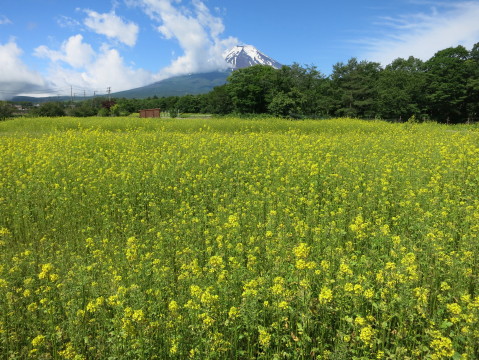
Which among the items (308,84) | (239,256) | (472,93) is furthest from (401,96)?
(239,256)

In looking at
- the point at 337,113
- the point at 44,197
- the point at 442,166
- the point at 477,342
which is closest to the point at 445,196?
the point at 442,166

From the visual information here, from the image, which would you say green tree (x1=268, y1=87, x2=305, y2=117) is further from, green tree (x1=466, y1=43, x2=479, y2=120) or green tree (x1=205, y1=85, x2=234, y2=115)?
green tree (x1=466, y1=43, x2=479, y2=120)

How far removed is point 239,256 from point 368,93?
64433mm

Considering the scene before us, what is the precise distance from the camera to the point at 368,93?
197 ft

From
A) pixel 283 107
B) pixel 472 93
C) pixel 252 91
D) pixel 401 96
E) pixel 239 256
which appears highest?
pixel 472 93

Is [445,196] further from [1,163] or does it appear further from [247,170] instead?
[1,163]

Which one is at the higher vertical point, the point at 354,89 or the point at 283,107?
the point at 354,89

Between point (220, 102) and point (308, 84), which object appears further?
point (220, 102)

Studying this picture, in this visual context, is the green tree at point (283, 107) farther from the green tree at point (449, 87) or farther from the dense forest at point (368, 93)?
the green tree at point (449, 87)

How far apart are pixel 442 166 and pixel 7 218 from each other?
1059 cm

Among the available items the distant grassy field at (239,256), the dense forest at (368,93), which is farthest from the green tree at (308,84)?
the distant grassy field at (239,256)

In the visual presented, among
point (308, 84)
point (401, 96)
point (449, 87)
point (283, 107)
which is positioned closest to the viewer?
point (283, 107)

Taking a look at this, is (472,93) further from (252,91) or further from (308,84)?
(252,91)

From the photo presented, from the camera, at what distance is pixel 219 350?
2.61 metres
